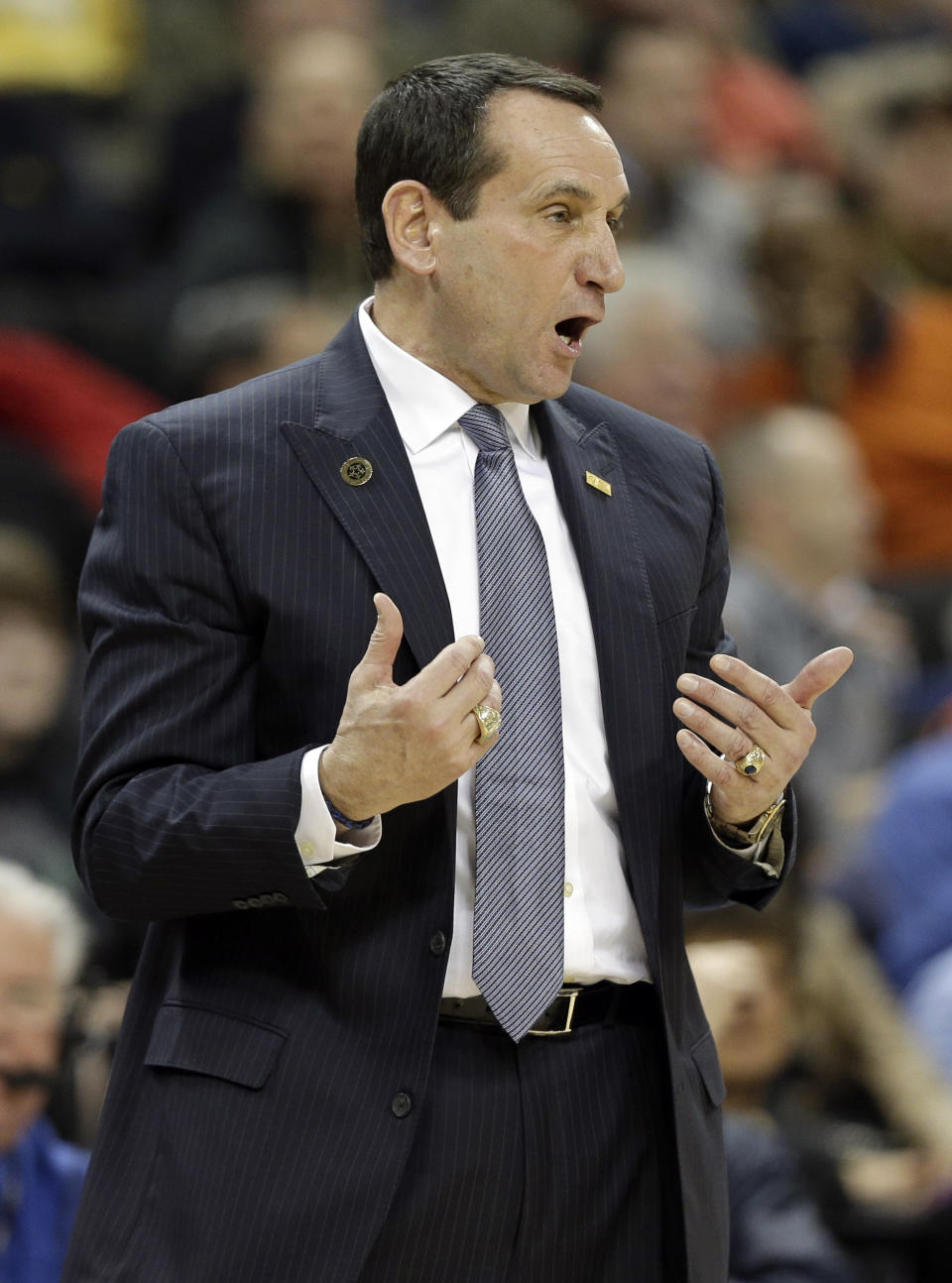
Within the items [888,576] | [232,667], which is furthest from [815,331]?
[232,667]

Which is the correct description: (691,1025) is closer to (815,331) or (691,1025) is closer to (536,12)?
(815,331)

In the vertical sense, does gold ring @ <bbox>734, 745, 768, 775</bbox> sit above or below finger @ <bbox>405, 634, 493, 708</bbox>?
below

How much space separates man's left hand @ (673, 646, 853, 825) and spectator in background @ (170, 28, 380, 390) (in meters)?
3.73

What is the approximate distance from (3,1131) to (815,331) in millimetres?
3809

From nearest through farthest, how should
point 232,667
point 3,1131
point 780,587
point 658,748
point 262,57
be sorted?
point 232,667 < point 658,748 < point 3,1131 < point 780,587 < point 262,57

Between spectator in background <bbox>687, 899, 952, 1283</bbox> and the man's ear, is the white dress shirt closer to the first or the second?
the man's ear

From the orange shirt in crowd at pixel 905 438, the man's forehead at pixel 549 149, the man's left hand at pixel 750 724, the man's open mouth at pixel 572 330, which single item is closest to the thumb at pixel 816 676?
the man's left hand at pixel 750 724

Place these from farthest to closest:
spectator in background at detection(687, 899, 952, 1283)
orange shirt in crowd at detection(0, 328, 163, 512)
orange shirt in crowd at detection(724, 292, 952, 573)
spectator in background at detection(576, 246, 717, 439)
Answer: orange shirt in crowd at detection(724, 292, 952, 573)
spectator in background at detection(576, 246, 717, 439)
orange shirt in crowd at detection(0, 328, 163, 512)
spectator in background at detection(687, 899, 952, 1283)

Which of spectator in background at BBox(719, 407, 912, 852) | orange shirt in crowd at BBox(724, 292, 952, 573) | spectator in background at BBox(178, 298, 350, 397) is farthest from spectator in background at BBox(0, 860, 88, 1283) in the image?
orange shirt in crowd at BBox(724, 292, 952, 573)

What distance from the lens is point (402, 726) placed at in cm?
193

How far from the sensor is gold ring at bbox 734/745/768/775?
7.07 feet

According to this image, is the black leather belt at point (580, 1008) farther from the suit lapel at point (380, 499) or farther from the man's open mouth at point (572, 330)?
the man's open mouth at point (572, 330)

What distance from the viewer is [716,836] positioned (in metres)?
2.30

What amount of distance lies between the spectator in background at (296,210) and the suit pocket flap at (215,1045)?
3813 mm
